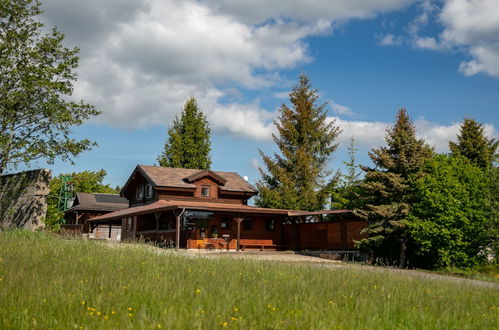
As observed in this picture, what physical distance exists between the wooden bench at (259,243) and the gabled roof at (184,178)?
518cm

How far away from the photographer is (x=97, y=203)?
58.2m

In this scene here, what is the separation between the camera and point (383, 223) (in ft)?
90.7

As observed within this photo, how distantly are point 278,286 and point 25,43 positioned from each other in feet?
79.5

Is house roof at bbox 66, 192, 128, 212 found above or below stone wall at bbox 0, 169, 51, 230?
above

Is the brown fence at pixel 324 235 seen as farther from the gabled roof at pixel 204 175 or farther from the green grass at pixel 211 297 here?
the green grass at pixel 211 297

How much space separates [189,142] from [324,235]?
27772mm

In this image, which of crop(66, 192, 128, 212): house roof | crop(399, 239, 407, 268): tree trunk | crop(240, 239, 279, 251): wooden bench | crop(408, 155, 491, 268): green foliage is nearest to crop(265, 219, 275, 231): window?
crop(240, 239, 279, 251): wooden bench

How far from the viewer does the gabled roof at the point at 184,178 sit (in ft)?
133

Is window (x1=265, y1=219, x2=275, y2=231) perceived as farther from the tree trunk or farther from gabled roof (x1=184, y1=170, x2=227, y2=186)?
the tree trunk

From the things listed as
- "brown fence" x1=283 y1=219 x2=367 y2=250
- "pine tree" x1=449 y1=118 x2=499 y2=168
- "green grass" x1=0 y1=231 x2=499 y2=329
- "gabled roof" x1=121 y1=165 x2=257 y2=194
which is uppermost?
"pine tree" x1=449 y1=118 x2=499 y2=168

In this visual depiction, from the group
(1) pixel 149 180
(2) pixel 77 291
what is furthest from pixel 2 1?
(2) pixel 77 291

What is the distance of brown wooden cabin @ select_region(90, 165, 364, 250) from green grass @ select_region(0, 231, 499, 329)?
1989 centimetres

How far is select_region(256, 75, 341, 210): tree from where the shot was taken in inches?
1766

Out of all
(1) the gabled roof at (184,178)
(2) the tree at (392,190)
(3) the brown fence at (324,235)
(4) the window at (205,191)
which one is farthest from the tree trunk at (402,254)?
(4) the window at (205,191)
